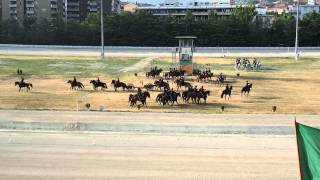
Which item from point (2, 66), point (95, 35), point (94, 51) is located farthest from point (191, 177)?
point (95, 35)

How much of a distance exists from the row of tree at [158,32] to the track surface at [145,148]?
268ft

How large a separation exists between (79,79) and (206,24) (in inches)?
2561

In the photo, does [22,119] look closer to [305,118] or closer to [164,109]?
[164,109]

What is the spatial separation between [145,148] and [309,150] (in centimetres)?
1397

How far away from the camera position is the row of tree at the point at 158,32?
110 metres

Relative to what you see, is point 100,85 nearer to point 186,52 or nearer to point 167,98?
point 167,98

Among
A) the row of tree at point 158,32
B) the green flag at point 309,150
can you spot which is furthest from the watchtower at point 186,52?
the row of tree at point 158,32

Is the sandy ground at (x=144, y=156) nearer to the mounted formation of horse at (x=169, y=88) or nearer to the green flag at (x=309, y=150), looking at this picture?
the green flag at (x=309, y=150)

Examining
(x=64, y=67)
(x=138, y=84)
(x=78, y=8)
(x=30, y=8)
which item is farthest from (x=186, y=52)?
(x=78, y=8)

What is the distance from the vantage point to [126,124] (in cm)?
2542

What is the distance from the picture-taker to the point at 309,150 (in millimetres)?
8125

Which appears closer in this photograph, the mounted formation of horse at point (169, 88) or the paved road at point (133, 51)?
the mounted formation of horse at point (169, 88)

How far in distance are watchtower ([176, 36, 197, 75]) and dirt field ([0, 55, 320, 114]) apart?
366 centimetres

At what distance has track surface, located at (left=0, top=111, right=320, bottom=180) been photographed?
59.3 feet
